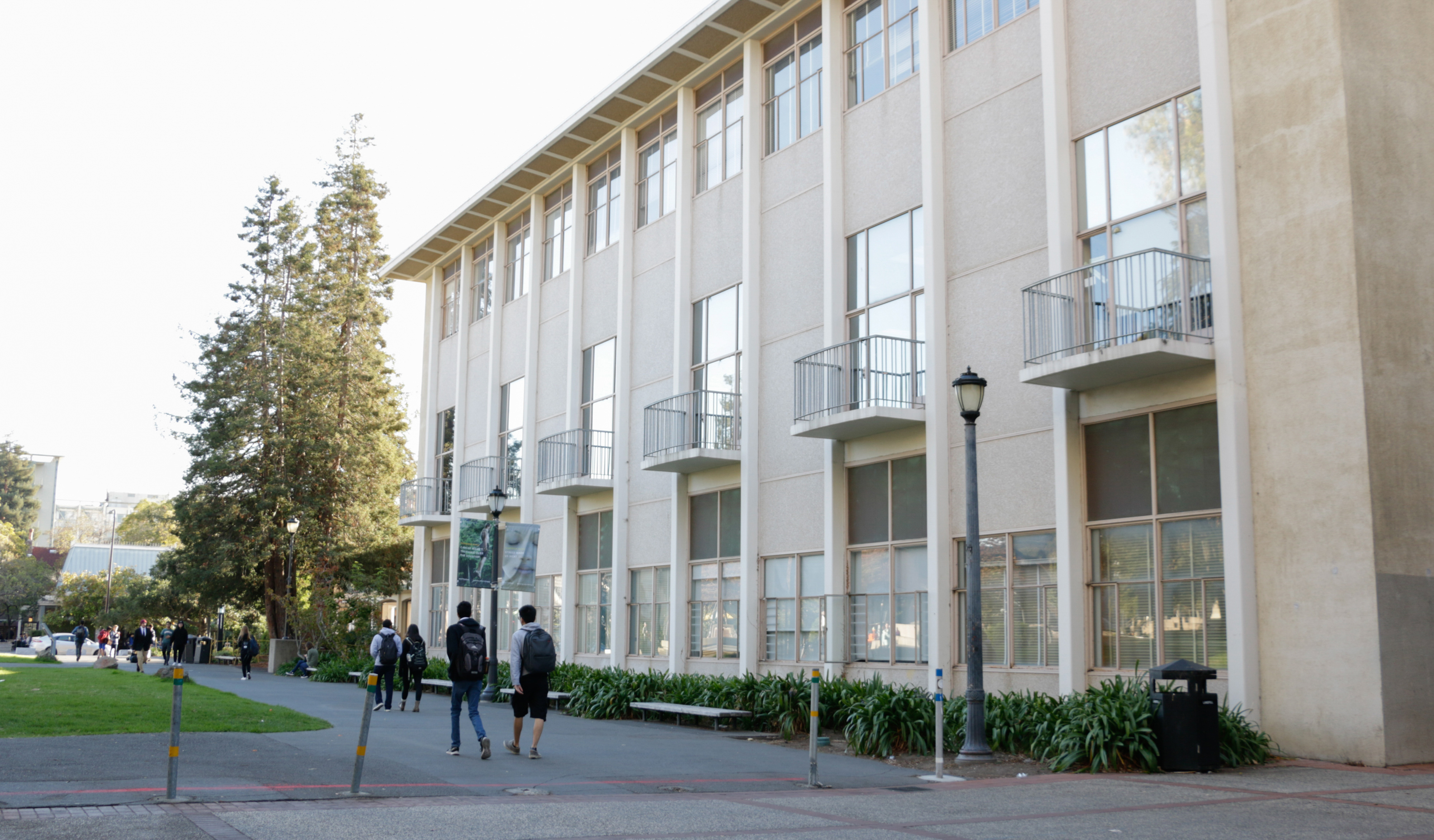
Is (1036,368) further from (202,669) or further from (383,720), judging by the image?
(202,669)

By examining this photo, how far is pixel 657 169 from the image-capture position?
2647cm

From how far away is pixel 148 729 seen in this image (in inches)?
572

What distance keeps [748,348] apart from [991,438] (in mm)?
6124

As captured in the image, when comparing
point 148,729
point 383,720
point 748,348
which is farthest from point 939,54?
point 148,729

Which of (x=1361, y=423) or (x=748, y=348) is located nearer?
(x=1361, y=423)

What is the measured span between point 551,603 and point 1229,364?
18.3m

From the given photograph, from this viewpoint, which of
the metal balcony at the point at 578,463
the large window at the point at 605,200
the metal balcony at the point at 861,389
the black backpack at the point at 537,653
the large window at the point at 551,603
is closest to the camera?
the black backpack at the point at 537,653

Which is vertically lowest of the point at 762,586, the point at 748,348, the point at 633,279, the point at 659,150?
the point at 762,586

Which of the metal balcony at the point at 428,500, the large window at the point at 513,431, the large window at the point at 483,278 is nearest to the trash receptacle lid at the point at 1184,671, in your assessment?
the large window at the point at 513,431

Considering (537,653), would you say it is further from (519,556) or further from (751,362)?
(519,556)

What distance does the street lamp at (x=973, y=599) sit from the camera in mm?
13453

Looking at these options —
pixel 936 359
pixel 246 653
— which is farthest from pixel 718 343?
pixel 246 653

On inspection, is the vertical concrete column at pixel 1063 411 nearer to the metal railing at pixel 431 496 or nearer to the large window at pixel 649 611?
the large window at pixel 649 611

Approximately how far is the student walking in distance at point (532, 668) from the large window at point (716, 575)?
8.95 m
